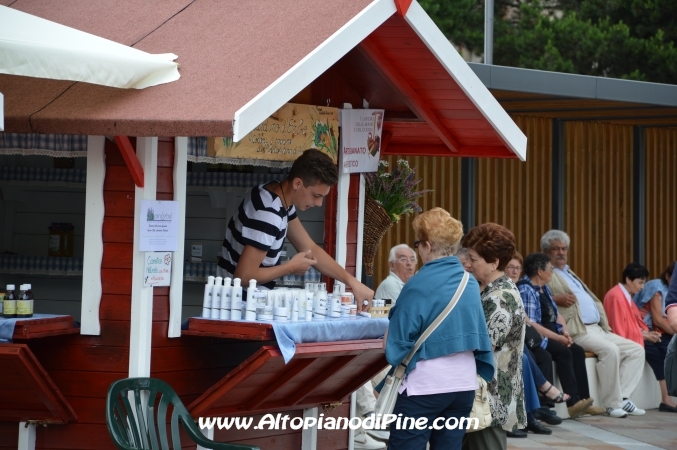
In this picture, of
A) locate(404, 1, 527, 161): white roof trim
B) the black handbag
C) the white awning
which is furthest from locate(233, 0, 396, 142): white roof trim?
the black handbag

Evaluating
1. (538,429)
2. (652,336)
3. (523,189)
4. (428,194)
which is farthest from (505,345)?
(523,189)

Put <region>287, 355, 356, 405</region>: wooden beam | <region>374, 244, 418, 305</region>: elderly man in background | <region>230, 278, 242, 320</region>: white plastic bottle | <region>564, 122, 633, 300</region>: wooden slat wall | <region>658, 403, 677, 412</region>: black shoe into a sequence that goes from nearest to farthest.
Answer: <region>230, 278, 242, 320</region>: white plastic bottle < <region>287, 355, 356, 405</region>: wooden beam < <region>374, 244, 418, 305</region>: elderly man in background < <region>658, 403, 677, 412</region>: black shoe < <region>564, 122, 633, 300</region>: wooden slat wall

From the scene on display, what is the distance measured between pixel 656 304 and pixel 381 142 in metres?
4.85

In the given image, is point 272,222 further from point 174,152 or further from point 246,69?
point 246,69

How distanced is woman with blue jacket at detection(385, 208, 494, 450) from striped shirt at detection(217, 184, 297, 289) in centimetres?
107

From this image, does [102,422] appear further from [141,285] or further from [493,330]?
[493,330]

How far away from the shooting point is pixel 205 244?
824cm

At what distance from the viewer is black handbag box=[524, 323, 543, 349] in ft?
30.9

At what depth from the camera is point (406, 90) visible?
698cm

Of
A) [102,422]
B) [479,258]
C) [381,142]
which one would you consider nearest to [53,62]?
[102,422]

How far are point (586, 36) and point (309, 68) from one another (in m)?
16.7

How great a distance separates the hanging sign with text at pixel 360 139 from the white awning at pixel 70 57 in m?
1.78

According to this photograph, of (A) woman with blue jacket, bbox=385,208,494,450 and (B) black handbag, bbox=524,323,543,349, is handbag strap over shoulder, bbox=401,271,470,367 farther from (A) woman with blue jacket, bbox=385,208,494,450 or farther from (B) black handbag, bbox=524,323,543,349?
(B) black handbag, bbox=524,323,543,349

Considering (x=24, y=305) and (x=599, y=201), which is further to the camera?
(x=599, y=201)
